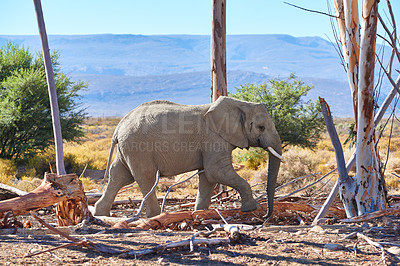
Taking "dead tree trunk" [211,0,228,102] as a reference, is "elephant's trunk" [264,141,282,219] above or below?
below

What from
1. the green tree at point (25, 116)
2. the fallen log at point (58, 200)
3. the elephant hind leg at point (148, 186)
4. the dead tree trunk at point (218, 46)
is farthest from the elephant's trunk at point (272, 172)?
the green tree at point (25, 116)

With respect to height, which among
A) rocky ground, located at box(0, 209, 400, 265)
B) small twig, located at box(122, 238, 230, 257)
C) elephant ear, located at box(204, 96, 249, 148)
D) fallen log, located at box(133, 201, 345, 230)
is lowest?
fallen log, located at box(133, 201, 345, 230)

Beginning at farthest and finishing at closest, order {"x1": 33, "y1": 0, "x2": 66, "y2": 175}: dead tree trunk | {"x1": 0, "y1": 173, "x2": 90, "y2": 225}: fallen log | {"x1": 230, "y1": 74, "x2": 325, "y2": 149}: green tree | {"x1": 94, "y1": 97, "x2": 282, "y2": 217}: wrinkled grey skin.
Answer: {"x1": 230, "y1": 74, "x2": 325, "y2": 149}: green tree → {"x1": 33, "y1": 0, "x2": 66, "y2": 175}: dead tree trunk → {"x1": 94, "y1": 97, "x2": 282, "y2": 217}: wrinkled grey skin → {"x1": 0, "y1": 173, "x2": 90, "y2": 225}: fallen log

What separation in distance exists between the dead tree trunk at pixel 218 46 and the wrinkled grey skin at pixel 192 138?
8.08 feet

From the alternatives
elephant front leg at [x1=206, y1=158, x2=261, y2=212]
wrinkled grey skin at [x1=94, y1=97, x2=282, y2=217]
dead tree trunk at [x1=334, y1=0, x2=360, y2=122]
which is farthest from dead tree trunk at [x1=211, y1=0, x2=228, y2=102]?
dead tree trunk at [x1=334, y1=0, x2=360, y2=122]

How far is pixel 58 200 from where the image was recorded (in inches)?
224

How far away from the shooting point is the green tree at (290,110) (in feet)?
60.9

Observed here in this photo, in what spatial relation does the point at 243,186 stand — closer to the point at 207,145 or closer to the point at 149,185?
the point at 207,145

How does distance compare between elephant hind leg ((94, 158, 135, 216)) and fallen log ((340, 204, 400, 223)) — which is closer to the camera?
fallen log ((340, 204, 400, 223))

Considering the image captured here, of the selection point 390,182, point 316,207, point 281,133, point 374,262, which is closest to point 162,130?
point 316,207

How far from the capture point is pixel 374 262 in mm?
4055

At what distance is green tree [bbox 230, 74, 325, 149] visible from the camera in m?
18.5

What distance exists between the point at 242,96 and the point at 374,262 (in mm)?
16413

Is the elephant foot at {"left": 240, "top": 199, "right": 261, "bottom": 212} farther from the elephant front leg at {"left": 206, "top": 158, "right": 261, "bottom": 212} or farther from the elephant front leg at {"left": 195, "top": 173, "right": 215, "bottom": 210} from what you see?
the elephant front leg at {"left": 195, "top": 173, "right": 215, "bottom": 210}
